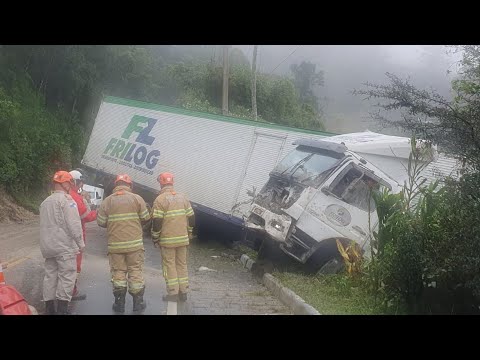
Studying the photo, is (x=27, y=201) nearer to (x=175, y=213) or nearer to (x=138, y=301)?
(x=175, y=213)

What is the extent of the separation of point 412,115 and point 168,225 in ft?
9.93

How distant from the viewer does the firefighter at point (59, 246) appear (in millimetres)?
5988

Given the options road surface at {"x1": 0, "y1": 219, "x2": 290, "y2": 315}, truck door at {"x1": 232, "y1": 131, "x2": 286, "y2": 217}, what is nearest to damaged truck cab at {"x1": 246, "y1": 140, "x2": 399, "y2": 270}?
road surface at {"x1": 0, "y1": 219, "x2": 290, "y2": 315}

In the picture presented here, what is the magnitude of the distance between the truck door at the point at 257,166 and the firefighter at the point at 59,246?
189 inches

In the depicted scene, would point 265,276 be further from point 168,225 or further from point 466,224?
point 466,224

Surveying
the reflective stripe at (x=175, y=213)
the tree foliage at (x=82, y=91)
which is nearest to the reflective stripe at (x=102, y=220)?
the reflective stripe at (x=175, y=213)

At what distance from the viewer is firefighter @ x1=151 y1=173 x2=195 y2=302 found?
674 centimetres

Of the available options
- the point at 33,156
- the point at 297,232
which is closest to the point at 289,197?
the point at 297,232

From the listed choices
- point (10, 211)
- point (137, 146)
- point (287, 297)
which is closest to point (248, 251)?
point (137, 146)

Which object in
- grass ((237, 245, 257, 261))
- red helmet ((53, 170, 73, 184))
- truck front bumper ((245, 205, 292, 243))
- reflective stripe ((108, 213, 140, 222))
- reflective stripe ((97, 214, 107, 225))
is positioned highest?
red helmet ((53, 170, 73, 184))

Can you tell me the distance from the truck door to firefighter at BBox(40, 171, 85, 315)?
4.79m

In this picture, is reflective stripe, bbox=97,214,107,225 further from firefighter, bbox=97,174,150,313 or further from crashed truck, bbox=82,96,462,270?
crashed truck, bbox=82,96,462,270

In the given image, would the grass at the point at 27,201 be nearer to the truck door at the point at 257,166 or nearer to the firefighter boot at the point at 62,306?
the truck door at the point at 257,166

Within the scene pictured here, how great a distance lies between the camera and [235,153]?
37.8 feet
